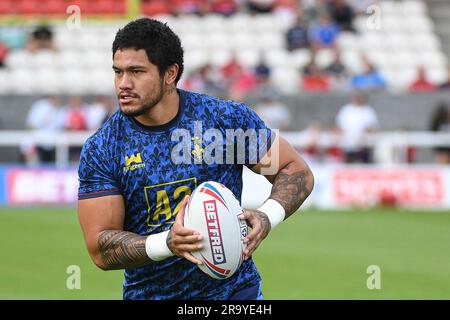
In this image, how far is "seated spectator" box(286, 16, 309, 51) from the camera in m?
25.6

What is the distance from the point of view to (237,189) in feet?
21.2

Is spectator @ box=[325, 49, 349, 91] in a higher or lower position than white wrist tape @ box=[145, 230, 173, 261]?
higher

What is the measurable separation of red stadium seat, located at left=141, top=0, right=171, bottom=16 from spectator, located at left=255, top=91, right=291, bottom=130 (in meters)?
4.58

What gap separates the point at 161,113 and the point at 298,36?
19.7 meters

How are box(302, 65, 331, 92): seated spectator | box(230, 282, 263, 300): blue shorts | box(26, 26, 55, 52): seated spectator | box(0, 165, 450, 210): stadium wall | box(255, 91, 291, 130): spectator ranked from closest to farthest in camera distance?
box(230, 282, 263, 300): blue shorts, box(0, 165, 450, 210): stadium wall, box(255, 91, 291, 130): spectator, box(302, 65, 331, 92): seated spectator, box(26, 26, 55, 52): seated spectator

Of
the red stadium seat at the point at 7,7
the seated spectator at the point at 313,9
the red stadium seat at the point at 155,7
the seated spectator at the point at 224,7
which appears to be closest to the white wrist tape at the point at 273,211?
the red stadium seat at the point at 7,7

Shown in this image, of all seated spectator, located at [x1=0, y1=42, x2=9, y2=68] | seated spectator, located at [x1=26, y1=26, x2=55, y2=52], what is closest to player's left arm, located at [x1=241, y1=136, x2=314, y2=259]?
seated spectator, located at [x1=26, y1=26, x2=55, y2=52]

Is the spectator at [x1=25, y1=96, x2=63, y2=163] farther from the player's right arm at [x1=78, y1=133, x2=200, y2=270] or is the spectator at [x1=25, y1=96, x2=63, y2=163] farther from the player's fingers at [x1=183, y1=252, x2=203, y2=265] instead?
the player's fingers at [x1=183, y1=252, x2=203, y2=265]

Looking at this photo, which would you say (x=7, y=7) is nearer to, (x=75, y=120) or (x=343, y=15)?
(x=75, y=120)

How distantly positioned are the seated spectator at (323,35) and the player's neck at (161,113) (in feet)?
64.4

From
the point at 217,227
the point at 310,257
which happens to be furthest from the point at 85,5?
the point at 217,227

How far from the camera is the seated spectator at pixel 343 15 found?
86.8 feet

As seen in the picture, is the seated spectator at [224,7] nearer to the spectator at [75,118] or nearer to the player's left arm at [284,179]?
the spectator at [75,118]

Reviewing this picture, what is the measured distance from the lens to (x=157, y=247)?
19.4 ft
